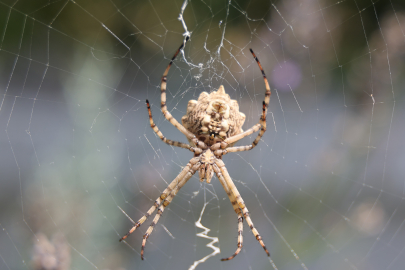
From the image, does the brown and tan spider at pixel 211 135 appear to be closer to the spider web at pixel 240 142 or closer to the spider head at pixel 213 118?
the spider head at pixel 213 118

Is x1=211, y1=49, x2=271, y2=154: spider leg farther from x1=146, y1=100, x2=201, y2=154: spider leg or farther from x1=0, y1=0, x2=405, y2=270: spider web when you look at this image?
x1=0, y1=0, x2=405, y2=270: spider web

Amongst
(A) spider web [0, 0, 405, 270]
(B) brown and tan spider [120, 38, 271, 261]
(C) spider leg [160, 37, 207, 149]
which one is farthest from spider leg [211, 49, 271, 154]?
(A) spider web [0, 0, 405, 270]

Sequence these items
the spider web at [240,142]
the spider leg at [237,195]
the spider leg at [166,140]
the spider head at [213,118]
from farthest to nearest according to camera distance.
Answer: the spider web at [240,142]
the spider leg at [237,195]
the spider leg at [166,140]
the spider head at [213,118]

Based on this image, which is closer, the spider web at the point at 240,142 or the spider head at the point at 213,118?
the spider head at the point at 213,118

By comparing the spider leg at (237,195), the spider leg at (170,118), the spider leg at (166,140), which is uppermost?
the spider leg at (170,118)

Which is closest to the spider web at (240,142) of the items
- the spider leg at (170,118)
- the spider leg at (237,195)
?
the spider leg at (170,118)

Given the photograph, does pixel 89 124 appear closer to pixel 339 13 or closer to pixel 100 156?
pixel 100 156
